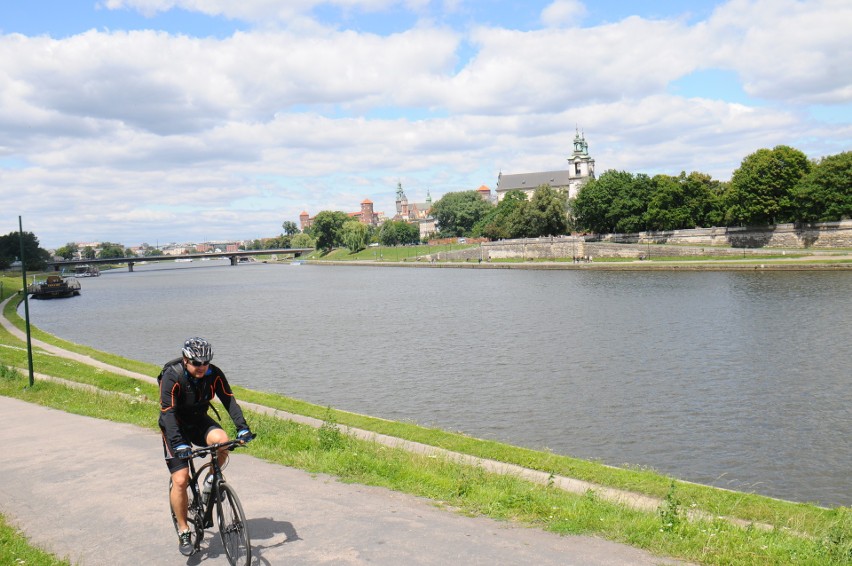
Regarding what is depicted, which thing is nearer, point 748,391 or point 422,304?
point 748,391

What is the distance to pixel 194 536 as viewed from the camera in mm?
7898

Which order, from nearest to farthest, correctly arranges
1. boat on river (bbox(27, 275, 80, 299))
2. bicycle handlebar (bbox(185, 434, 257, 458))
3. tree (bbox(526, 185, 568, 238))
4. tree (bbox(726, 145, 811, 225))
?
bicycle handlebar (bbox(185, 434, 257, 458)), tree (bbox(726, 145, 811, 225)), boat on river (bbox(27, 275, 80, 299)), tree (bbox(526, 185, 568, 238))

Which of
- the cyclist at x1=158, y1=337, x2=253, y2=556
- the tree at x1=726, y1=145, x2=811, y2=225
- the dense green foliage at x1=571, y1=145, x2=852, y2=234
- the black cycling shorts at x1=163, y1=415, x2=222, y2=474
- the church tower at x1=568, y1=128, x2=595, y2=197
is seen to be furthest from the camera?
the church tower at x1=568, y1=128, x2=595, y2=197

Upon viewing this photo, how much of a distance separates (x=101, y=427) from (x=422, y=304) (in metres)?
50.2

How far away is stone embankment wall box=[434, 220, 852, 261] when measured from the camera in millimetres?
90750

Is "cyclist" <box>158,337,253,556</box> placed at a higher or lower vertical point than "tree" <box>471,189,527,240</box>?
lower

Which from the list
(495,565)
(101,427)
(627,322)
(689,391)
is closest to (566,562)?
(495,565)

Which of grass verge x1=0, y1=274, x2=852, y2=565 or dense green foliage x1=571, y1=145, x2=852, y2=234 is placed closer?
grass verge x1=0, y1=274, x2=852, y2=565

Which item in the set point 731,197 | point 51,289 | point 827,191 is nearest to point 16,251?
point 51,289

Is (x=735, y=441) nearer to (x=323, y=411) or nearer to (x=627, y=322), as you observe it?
(x=323, y=411)

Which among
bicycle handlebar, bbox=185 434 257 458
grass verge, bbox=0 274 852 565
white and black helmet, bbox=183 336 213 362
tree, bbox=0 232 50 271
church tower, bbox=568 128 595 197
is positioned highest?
church tower, bbox=568 128 595 197

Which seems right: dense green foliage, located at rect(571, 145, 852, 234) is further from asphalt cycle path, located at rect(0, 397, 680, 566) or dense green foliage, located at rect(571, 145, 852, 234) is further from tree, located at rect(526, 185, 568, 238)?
asphalt cycle path, located at rect(0, 397, 680, 566)

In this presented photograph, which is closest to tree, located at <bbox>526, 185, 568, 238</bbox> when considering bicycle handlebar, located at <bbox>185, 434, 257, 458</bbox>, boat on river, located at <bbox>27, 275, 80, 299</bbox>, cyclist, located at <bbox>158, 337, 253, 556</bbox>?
boat on river, located at <bbox>27, 275, 80, 299</bbox>

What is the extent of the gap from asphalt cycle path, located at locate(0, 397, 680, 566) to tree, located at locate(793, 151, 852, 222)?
93.9 m
